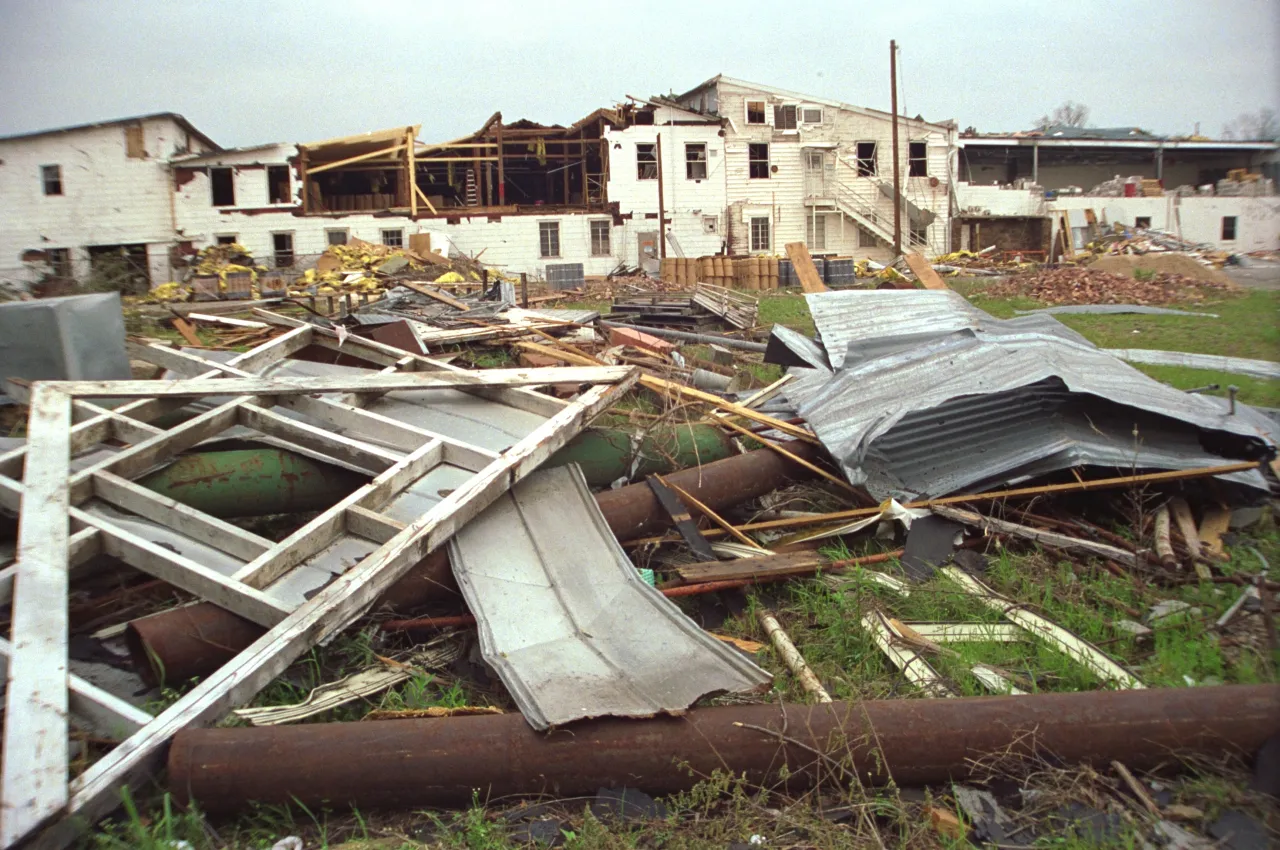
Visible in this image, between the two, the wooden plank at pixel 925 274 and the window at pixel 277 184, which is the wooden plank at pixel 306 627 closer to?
the wooden plank at pixel 925 274

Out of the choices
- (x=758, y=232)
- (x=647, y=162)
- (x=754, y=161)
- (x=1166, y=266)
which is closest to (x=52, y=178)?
(x=647, y=162)

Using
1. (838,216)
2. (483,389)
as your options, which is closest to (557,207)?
(838,216)

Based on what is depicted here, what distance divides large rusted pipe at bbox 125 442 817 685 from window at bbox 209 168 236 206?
100 ft

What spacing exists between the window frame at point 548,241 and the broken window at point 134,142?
45.3 ft

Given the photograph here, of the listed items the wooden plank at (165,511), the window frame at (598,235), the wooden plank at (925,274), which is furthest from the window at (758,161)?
the wooden plank at (165,511)

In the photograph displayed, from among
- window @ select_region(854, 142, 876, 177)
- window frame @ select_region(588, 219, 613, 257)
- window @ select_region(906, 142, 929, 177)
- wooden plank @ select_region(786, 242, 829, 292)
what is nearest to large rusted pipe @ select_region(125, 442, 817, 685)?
wooden plank @ select_region(786, 242, 829, 292)

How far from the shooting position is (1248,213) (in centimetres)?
3653

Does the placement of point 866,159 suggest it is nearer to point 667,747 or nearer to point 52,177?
point 52,177

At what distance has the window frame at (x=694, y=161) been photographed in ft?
108

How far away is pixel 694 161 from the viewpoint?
109ft

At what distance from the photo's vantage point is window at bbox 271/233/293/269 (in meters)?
30.7

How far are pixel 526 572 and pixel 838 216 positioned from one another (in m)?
33.7

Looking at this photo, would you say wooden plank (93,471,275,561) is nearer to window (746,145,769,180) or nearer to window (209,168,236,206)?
window (209,168,236,206)

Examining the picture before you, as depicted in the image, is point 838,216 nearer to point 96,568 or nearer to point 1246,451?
point 1246,451
